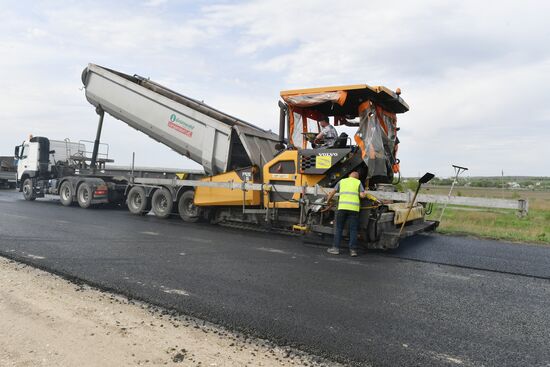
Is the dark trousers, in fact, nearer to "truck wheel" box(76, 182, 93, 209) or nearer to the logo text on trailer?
the logo text on trailer

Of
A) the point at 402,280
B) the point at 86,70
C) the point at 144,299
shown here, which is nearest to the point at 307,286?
the point at 402,280

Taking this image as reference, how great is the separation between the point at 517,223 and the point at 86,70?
532 inches

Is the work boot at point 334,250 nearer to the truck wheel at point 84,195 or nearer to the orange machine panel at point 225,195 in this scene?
the orange machine panel at point 225,195

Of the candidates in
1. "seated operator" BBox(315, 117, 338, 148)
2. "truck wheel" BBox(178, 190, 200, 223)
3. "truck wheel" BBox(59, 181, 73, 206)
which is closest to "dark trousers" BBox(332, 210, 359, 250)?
"seated operator" BBox(315, 117, 338, 148)

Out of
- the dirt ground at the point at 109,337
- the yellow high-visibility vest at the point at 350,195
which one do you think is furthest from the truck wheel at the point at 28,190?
the yellow high-visibility vest at the point at 350,195

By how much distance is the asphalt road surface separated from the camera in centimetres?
336

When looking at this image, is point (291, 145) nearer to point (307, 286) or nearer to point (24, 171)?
point (307, 286)

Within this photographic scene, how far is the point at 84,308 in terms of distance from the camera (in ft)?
12.9

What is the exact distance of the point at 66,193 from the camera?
13797mm

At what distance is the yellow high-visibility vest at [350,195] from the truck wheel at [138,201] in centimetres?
647

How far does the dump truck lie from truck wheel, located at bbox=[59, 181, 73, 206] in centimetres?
137

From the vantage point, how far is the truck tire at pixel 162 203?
10.7 m

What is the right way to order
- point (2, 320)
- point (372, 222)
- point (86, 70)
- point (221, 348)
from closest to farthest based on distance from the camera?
point (221, 348)
point (2, 320)
point (372, 222)
point (86, 70)

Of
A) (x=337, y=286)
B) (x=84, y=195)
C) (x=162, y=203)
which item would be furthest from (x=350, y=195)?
(x=84, y=195)
